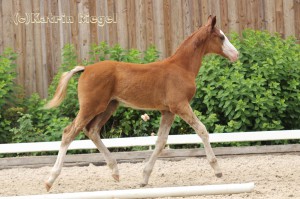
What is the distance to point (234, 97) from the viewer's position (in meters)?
10.3

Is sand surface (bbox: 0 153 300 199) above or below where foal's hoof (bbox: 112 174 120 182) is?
below

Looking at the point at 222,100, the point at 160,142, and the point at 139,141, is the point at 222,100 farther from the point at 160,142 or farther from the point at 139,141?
the point at 160,142

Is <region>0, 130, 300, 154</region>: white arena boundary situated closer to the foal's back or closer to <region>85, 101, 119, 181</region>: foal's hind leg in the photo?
<region>85, 101, 119, 181</region>: foal's hind leg

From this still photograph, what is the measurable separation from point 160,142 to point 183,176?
0.76m

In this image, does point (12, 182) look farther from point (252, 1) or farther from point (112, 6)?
point (252, 1)

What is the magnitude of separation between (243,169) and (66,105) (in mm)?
3343

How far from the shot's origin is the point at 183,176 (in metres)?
8.25

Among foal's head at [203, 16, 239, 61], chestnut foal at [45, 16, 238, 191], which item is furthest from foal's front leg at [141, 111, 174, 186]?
foal's head at [203, 16, 239, 61]

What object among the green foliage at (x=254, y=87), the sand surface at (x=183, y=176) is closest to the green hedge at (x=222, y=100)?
the green foliage at (x=254, y=87)

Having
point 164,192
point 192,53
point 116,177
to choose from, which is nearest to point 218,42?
point 192,53

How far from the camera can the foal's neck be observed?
25.5 feet

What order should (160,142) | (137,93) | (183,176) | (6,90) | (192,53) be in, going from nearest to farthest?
(137,93) < (160,142) < (192,53) < (183,176) < (6,90)

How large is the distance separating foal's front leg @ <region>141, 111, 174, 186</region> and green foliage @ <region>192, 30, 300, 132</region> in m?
2.25

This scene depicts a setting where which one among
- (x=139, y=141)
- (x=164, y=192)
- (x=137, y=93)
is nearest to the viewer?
(x=164, y=192)
